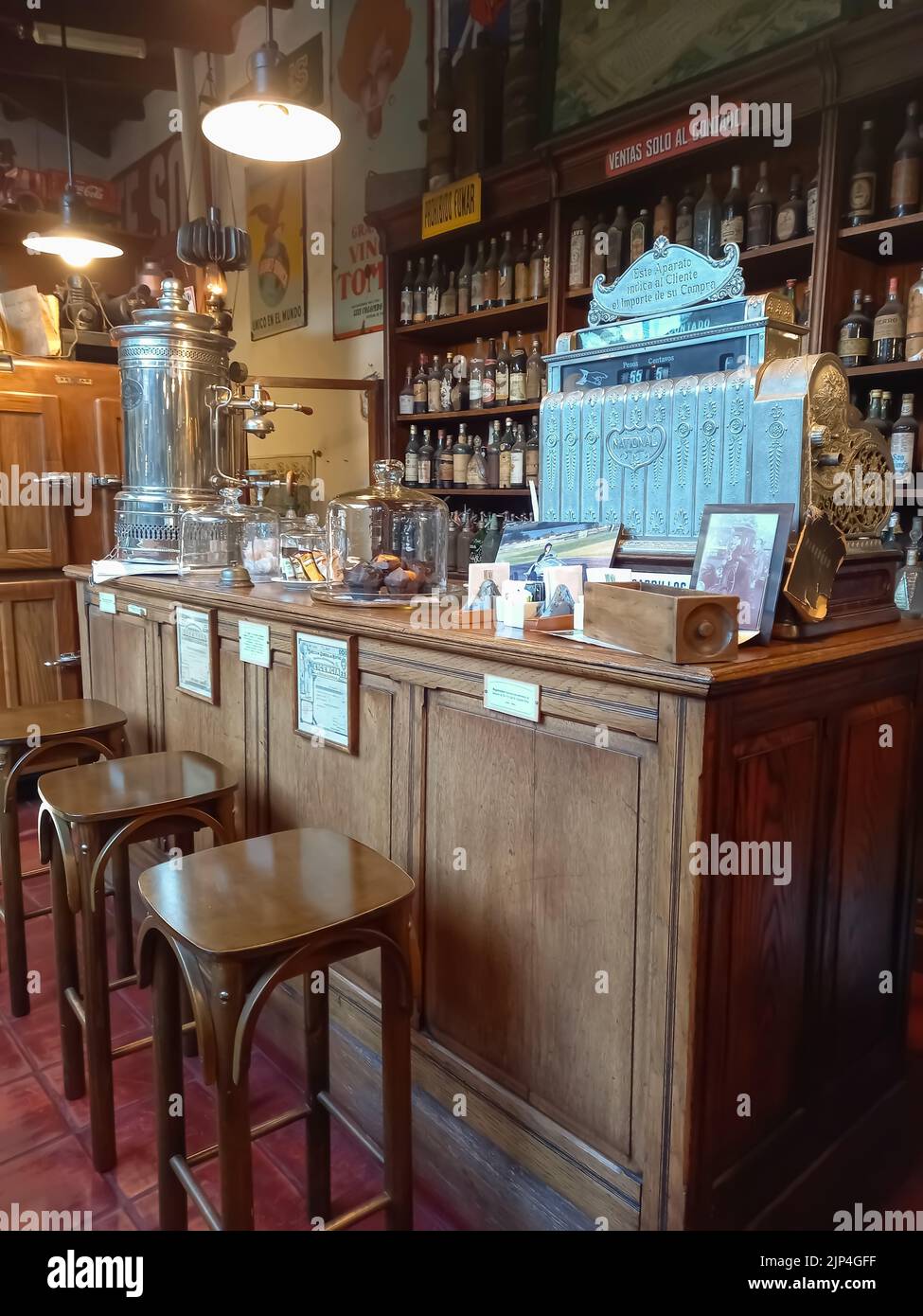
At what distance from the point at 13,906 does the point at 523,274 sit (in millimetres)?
3055

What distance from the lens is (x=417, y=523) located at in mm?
2168

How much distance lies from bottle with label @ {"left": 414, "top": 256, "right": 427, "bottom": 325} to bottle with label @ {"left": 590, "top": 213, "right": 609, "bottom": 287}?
3.27ft

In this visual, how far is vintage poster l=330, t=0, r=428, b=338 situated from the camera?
440 cm

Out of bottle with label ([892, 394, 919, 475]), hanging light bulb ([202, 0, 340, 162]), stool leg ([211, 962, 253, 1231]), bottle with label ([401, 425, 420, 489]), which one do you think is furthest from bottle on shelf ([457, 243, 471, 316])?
stool leg ([211, 962, 253, 1231])

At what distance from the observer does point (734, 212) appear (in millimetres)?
3090

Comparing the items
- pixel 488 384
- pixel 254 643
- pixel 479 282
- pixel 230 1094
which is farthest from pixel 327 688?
pixel 479 282

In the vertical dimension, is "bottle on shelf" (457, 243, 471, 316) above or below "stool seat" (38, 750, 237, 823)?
above

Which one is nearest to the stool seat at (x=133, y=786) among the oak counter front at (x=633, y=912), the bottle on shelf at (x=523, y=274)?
the oak counter front at (x=633, y=912)

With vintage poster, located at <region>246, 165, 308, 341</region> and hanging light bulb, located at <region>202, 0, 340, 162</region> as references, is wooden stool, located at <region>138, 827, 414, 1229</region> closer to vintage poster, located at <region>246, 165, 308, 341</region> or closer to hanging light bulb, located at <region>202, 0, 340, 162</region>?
hanging light bulb, located at <region>202, 0, 340, 162</region>

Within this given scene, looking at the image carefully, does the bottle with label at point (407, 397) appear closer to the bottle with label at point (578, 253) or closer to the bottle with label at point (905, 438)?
the bottle with label at point (578, 253)

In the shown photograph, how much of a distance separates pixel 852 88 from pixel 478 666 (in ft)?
7.63

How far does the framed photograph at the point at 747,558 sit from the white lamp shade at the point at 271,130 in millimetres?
1940

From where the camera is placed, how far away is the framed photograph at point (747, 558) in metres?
1.27
